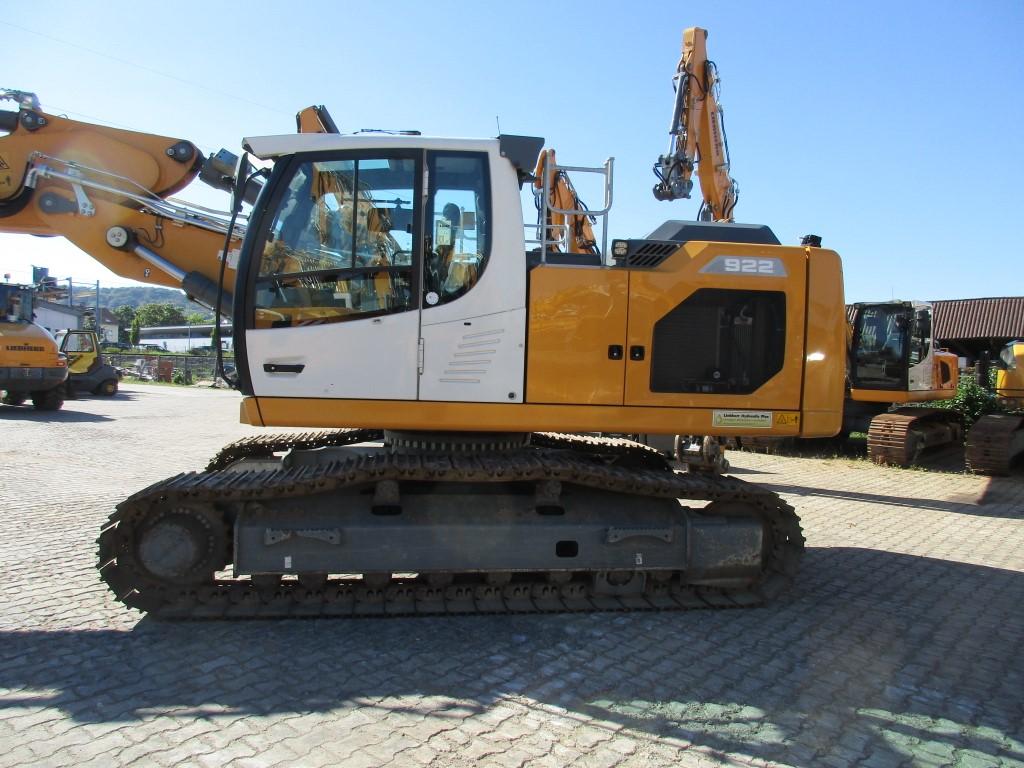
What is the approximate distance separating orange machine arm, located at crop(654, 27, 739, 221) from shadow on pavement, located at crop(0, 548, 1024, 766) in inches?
265

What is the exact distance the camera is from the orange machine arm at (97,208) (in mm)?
5613

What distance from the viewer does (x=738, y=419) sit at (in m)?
4.96

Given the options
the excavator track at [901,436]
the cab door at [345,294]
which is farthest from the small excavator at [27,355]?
the excavator track at [901,436]

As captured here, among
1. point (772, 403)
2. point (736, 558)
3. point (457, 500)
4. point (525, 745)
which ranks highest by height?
point (772, 403)

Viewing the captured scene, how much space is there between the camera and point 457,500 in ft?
15.8

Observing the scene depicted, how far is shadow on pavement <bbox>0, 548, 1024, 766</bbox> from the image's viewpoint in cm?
349

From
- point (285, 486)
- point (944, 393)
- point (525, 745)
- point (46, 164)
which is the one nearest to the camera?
point (525, 745)

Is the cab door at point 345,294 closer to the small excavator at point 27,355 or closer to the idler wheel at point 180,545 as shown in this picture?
the idler wheel at point 180,545

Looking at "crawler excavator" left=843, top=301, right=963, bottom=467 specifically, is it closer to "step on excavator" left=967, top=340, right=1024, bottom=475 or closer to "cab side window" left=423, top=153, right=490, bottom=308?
"step on excavator" left=967, top=340, right=1024, bottom=475

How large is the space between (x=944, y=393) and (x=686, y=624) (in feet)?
39.3

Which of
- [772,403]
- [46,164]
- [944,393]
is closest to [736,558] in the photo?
[772,403]

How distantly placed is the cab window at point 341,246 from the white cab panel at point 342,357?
0.26 feet

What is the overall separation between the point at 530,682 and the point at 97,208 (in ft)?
15.7

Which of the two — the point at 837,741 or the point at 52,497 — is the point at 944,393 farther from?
the point at 52,497
